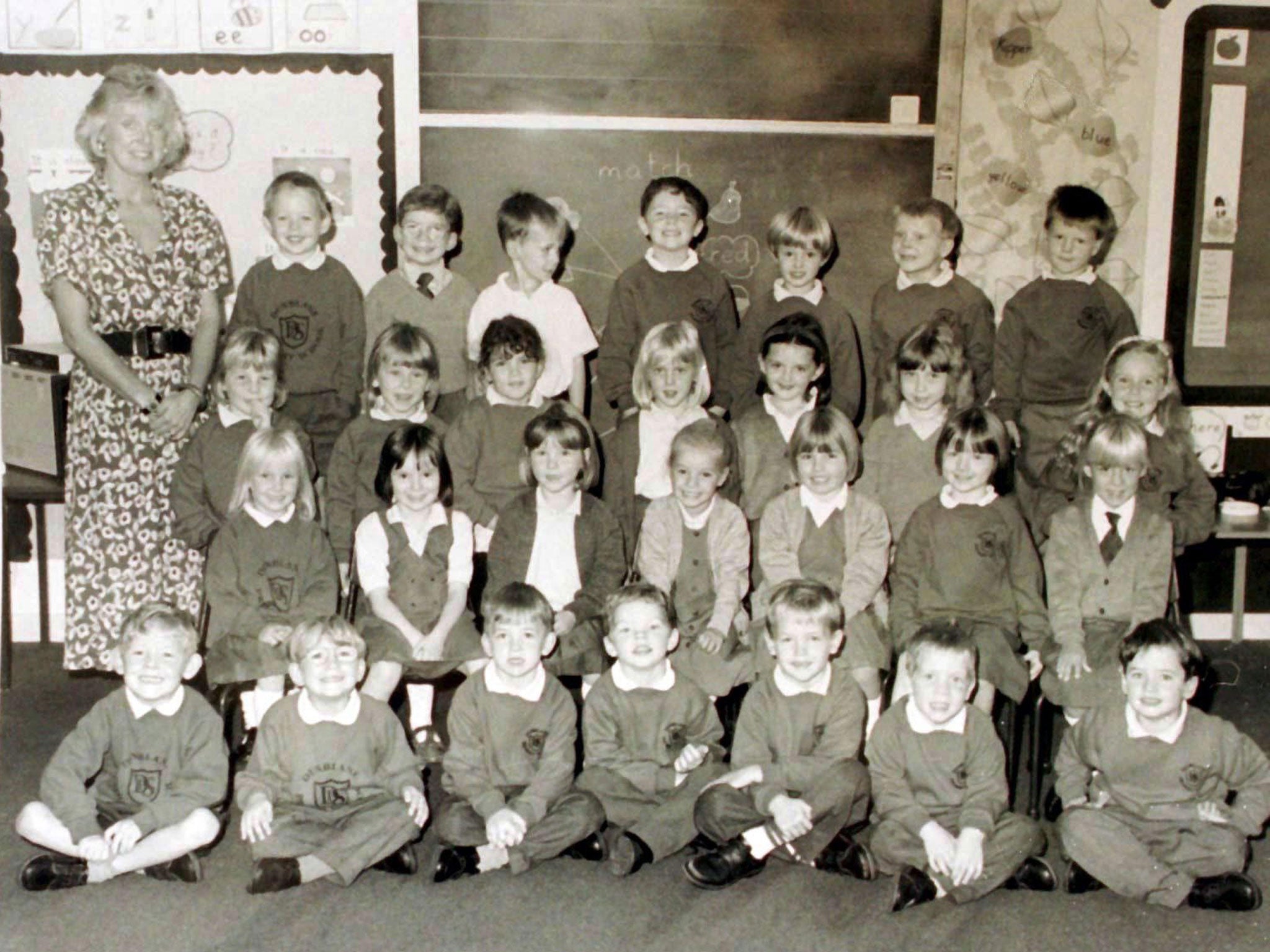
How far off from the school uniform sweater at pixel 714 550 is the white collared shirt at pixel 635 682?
33 cm

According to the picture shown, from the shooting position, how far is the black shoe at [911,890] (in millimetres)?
2684

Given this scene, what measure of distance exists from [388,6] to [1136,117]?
238cm

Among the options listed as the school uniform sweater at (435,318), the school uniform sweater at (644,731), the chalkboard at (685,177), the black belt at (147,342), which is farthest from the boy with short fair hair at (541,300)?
the school uniform sweater at (644,731)

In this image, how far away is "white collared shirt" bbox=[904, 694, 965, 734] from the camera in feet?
9.29

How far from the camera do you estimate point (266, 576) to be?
3277mm

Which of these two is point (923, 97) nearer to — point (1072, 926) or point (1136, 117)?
point (1136, 117)

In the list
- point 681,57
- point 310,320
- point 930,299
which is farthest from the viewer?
point 681,57

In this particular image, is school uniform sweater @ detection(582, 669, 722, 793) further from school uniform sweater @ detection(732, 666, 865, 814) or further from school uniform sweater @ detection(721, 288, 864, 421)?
school uniform sweater @ detection(721, 288, 864, 421)

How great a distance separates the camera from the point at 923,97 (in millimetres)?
4145

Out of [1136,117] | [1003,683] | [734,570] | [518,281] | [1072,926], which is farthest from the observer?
[1136,117]

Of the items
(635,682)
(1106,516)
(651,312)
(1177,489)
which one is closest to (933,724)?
(635,682)

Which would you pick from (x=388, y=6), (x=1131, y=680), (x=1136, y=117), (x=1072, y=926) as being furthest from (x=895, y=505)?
(x=388, y=6)

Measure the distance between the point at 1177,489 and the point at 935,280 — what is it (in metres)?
0.94

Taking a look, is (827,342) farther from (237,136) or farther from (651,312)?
(237,136)
